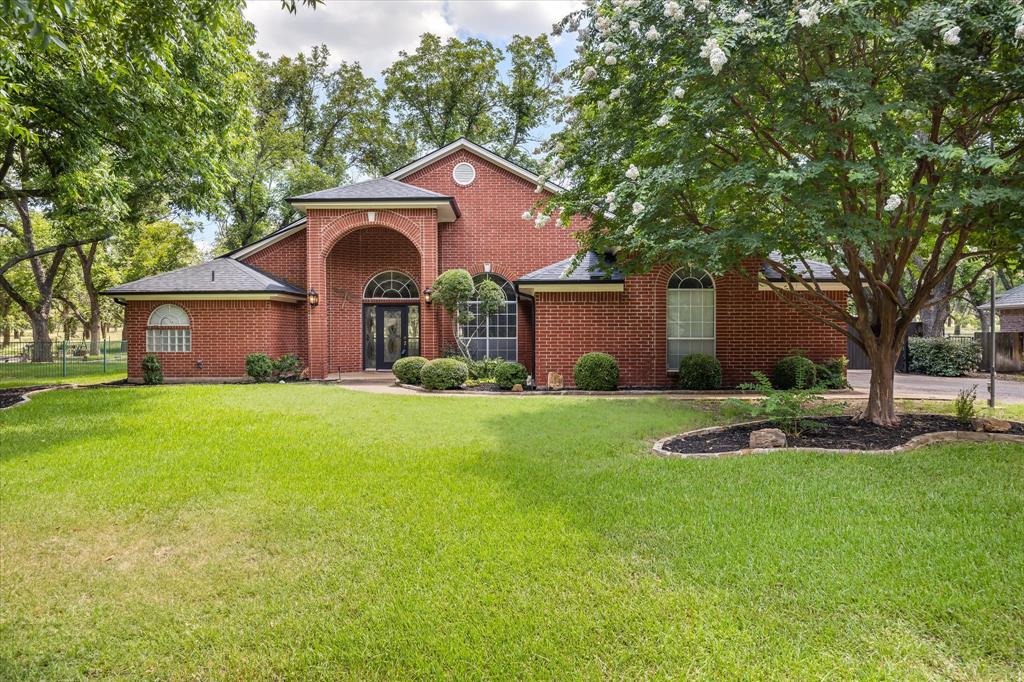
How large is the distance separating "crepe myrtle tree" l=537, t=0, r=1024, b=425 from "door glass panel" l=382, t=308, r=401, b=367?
10.4m

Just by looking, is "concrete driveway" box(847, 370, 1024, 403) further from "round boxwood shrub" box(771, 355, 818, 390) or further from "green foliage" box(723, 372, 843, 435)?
"green foliage" box(723, 372, 843, 435)

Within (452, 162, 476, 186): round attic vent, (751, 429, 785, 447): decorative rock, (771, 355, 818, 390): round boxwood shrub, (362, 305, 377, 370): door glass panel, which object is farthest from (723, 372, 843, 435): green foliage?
(362, 305, 377, 370): door glass panel

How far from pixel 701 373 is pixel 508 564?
9761mm

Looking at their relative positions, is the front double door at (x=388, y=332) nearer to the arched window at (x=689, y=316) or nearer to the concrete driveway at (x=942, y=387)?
the arched window at (x=689, y=316)

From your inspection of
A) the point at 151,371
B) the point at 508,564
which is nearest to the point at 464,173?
the point at 151,371

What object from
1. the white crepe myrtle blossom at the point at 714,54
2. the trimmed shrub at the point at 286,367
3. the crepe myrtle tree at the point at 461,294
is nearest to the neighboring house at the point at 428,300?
the trimmed shrub at the point at 286,367

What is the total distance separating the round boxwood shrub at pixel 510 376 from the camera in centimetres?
1279

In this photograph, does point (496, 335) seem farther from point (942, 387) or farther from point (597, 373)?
point (942, 387)

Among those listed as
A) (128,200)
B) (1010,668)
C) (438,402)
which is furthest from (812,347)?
(128,200)

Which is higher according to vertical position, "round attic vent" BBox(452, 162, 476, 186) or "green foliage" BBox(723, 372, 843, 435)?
"round attic vent" BBox(452, 162, 476, 186)

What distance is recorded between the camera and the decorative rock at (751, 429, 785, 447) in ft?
20.5

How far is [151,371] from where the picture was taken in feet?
47.9

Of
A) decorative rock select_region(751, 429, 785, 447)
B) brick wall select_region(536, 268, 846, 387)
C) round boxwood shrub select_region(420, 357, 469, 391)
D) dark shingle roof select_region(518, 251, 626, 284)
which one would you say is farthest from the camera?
brick wall select_region(536, 268, 846, 387)

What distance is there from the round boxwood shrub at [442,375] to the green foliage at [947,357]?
15.5m
